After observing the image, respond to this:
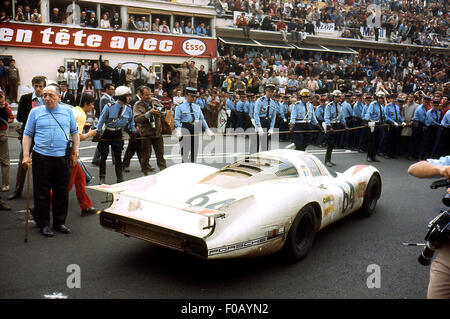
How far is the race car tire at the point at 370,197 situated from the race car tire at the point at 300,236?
5.76 feet

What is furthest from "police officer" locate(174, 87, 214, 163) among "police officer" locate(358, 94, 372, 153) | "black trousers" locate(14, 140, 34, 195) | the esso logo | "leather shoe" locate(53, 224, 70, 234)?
the esso logo

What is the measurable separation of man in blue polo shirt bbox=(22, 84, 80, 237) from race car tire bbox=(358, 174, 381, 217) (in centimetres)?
416

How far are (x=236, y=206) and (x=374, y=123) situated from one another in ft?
28.1

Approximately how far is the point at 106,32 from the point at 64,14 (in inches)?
79.0

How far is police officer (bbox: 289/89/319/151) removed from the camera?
9859mm

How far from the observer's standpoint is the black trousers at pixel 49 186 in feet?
16.1

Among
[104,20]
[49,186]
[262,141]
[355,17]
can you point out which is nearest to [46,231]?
[49,186]

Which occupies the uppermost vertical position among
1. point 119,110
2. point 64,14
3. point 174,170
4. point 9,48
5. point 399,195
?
point 64,14

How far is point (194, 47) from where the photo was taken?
71.3ft

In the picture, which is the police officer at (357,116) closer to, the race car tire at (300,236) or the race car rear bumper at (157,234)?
the race car tire at (300,236)

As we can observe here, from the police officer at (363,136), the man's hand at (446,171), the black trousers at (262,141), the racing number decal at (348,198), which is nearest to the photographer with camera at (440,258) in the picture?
the man's hand at (446,171)
